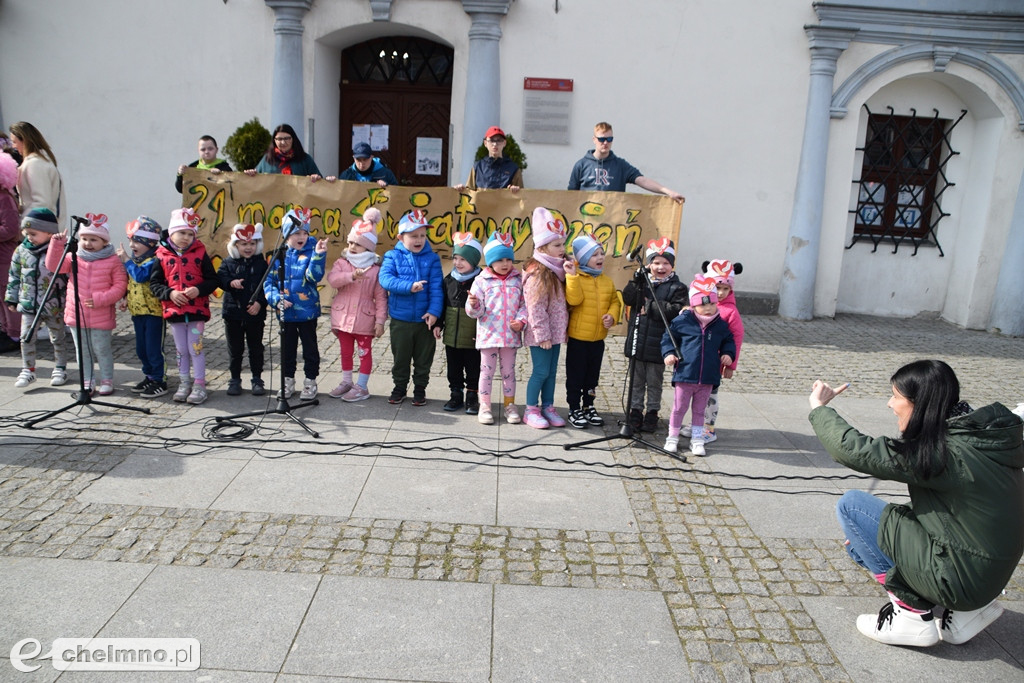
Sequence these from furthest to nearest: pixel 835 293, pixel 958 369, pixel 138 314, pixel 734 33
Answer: pixel 835 293 < pixel 734 33 < pixel 958 369 < pixel 138 314

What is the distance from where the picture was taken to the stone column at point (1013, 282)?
1114 cm

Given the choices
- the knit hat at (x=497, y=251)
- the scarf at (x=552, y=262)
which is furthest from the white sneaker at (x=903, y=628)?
the knit hat at (x=497, y=251)

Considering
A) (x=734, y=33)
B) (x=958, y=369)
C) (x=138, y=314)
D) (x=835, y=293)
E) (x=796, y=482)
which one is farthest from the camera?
(x=835, y=293)

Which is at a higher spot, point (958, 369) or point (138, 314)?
point (138, 314)

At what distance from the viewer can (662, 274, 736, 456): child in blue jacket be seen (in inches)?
226

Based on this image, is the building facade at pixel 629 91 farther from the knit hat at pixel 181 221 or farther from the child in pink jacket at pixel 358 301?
the knit hat at pixel 181 221

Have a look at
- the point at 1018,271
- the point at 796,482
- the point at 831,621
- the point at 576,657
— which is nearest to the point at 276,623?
the point at 576,657

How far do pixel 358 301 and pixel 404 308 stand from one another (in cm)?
41

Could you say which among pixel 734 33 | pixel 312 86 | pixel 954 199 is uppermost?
pixel 734 33

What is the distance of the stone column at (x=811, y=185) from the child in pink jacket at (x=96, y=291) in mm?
8696

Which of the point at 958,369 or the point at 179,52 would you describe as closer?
the point at 958,369

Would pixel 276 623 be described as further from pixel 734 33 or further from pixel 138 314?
pixel 734 33

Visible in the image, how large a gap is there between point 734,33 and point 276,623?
9.92m

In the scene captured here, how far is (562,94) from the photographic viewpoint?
10.7 meters
